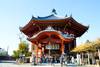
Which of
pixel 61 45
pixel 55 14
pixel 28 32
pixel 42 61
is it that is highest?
pixel 55 14

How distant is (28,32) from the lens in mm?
42031

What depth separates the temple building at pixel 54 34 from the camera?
3384cm

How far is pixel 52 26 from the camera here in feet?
121

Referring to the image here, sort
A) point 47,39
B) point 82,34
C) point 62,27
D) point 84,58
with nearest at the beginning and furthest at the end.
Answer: point 84,58, point 47,39, point 62,27, point 82,34

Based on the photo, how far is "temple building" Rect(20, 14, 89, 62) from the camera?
33.8 meters

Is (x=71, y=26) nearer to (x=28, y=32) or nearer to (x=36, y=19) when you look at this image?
(x=36, y=19)

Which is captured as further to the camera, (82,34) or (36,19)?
(82,34)

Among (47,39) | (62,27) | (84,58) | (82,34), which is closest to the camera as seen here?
(84,58)

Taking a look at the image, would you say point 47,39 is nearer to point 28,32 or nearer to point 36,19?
point 36,19

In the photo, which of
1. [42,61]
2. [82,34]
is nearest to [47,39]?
[42,61]

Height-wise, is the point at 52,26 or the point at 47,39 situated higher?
the point at 52,26

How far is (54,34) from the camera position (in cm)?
3394

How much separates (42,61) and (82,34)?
40.0 ft

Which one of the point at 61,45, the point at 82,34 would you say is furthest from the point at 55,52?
the point at 82,34
